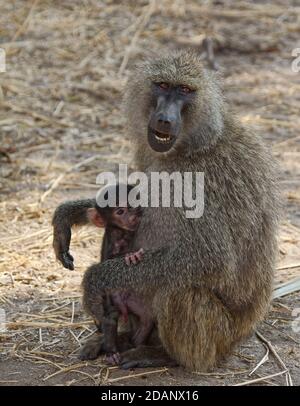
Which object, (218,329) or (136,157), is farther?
(136,157)

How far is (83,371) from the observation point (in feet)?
14.3

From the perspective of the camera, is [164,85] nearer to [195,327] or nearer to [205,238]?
[205,238]

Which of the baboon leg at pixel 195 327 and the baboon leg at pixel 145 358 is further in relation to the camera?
the baboon leg at pixel 145 358

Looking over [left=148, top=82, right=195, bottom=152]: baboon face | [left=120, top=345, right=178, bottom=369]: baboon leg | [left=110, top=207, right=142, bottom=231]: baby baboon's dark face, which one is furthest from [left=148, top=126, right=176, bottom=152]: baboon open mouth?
[left=120, top=345, right=178, bottom=369]: baboon leg

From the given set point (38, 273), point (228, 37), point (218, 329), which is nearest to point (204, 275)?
point (218, 329)

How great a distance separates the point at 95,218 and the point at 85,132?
3265 mm

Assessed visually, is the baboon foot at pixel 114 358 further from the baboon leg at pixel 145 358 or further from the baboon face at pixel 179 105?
the baboon face at pixel 179 105

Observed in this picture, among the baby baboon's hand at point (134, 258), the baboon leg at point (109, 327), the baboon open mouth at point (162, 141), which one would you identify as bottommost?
the baboon leg at point (109, 327)

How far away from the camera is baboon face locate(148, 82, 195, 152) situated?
14.4ft

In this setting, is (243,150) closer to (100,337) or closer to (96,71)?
(100,337)

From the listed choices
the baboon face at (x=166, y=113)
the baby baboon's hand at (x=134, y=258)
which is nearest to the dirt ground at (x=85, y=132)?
the baby baboon's hand at (x=134, y=258)

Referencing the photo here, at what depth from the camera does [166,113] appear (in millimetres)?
4406

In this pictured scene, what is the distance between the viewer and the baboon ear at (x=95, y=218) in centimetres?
471

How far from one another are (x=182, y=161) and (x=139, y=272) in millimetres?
607
